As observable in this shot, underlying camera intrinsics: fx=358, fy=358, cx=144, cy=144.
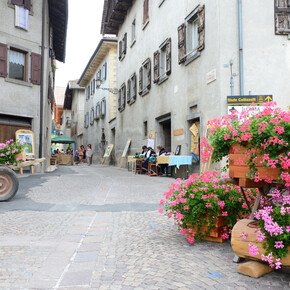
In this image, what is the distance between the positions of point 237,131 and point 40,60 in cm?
1483

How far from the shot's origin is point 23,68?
633 inches

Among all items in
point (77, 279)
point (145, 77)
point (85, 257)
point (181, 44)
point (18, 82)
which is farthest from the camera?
point (145, 77)

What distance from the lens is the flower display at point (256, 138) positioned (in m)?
2.85

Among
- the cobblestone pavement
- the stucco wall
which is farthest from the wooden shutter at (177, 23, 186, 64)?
the cobblestone pavement

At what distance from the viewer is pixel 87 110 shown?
127 feet

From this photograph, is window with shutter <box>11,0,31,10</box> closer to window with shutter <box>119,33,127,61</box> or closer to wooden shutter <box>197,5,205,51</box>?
wooden shutter <box>197,5,205,51</box>

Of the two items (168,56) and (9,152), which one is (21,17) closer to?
(168,56)

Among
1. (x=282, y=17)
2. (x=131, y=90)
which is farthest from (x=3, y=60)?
(x=282, y=17)

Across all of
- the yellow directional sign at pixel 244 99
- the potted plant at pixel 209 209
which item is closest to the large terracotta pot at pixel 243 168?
the potted plant at pixel 209 209

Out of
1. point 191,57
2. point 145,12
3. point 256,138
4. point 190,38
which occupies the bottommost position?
point 256,138

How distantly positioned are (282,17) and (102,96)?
68.5 feet

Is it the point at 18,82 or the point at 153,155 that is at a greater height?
the point at 18,82

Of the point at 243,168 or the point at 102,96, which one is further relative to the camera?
the point at 102,96

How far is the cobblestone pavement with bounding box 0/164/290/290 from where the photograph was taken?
285 cm
